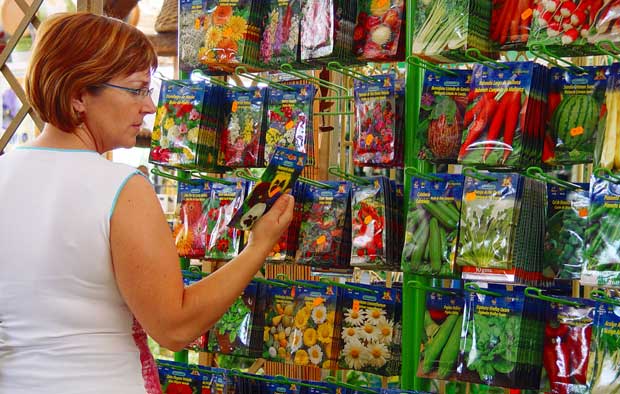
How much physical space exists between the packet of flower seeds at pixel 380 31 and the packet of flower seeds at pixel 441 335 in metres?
0.75

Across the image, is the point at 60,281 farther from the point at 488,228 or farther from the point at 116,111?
the point at 488,228

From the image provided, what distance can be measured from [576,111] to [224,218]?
1233 mm

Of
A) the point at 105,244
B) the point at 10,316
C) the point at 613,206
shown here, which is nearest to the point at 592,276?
the point at 613,206

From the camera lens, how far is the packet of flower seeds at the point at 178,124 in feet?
9.75

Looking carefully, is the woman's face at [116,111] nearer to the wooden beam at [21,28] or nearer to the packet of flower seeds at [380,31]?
the packet of flower seeds at [380,31]

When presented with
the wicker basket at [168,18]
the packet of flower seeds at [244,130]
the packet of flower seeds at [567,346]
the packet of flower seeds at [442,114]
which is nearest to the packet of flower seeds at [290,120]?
the packet of flower seeds at [244,130]

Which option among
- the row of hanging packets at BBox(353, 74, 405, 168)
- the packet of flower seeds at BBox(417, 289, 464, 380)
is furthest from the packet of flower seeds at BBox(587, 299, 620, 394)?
the row of hanging packets at BBox(353, 74, 405, 168)

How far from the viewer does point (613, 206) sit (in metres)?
2.18

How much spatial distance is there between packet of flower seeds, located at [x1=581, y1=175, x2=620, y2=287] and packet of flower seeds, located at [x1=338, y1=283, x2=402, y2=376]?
68 centimetres

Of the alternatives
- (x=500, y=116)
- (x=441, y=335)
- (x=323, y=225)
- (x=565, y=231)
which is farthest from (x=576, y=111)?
(x=323, y=225)

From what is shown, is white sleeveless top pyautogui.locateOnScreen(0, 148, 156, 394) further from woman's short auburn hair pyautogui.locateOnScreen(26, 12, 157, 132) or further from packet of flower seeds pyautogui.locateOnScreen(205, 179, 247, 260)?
packet of flower seeds pyautogui.locateOnScreen(205, 179, 247, 260)

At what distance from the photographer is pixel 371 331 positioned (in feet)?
8.91

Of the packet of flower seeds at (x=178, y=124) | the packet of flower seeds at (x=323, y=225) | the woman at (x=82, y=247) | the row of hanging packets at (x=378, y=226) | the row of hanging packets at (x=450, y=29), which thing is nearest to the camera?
the woman at (x=82, y=247)

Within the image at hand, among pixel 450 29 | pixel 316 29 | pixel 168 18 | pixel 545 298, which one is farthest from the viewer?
pixel 168 18
